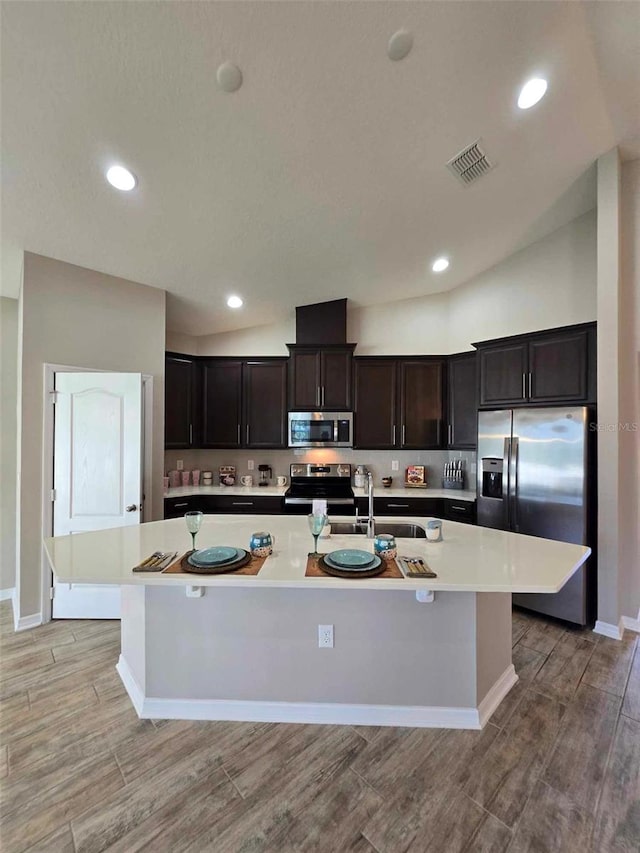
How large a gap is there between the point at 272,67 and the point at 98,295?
2.36 meters

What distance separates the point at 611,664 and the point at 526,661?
1.87ft

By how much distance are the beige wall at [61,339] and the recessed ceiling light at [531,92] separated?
3220mm

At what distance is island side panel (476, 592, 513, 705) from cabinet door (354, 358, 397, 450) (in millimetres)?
2413

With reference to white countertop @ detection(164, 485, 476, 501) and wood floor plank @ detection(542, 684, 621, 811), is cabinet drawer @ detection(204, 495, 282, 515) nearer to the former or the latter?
white countertop @ detection(164, 485, 476, 501)

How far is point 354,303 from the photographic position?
4.58 m

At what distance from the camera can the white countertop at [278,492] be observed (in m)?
3.98

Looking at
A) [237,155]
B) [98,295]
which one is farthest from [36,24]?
[98,295]

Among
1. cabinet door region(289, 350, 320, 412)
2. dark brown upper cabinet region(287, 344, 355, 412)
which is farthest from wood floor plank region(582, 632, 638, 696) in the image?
cabinet door region(289, 350, 320, 412)

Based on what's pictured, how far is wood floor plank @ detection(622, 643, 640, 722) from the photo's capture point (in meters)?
2.00

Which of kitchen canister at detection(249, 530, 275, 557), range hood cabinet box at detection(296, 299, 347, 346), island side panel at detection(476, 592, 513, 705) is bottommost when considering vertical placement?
island side panel at detection(476, 592, 513, 705)

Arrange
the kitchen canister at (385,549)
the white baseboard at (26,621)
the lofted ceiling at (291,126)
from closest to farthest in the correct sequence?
the lofted ceiling at (291,126), the kitchen canister at (385,549), the white baseboard at (26,621)

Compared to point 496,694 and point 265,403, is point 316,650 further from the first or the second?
point 265,403

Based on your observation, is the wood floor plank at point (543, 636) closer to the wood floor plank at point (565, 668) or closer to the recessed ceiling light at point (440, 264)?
the wood floor plank at point (565, 668)

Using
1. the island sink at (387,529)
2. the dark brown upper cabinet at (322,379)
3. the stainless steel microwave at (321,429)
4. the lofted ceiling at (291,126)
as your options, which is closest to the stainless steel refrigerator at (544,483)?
the island sink at (387,529)
